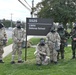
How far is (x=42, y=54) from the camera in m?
10.6

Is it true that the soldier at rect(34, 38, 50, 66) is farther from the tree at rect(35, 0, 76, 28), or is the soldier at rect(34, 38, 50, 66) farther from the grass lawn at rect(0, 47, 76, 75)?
the tree at rect(35, 0, 76, 28)

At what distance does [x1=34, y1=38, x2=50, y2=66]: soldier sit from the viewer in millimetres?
10547

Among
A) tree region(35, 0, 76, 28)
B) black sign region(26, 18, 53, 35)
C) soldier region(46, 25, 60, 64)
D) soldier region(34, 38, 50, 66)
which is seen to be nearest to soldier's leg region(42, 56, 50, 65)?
soldier region(34, 38, 50, 66)

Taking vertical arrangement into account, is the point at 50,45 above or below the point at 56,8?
below

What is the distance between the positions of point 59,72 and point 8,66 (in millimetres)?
2298

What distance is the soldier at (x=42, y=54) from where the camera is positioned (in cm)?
1055

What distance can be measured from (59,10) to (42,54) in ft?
60.3

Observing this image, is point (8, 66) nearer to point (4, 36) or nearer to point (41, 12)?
point (4, 36)

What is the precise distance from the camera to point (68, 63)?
→ 10922 mm

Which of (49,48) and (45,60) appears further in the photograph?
(49,48)

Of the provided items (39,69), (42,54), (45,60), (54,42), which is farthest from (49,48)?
(39,69)

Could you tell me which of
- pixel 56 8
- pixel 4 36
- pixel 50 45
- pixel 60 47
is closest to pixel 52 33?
pixel 50 45

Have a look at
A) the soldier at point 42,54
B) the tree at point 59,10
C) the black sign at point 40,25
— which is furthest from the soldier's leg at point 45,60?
the tree at point 59,10

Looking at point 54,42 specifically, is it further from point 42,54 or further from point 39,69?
point 39,69
